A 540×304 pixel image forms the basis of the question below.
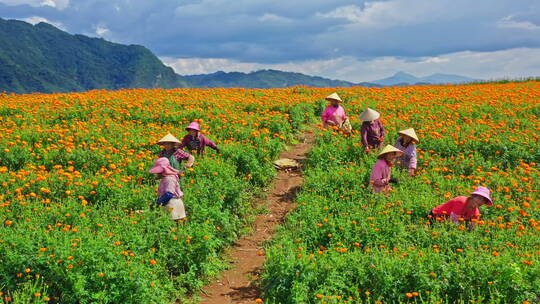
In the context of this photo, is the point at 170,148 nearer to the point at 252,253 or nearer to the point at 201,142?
the point at 201,142

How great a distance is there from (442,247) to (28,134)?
9.21 meters

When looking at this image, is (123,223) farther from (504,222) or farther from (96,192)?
(504,222)

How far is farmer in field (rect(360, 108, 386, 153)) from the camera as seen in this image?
9.51 m

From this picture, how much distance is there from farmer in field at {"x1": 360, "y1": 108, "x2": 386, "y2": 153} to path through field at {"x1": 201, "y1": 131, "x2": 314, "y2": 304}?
1837mm

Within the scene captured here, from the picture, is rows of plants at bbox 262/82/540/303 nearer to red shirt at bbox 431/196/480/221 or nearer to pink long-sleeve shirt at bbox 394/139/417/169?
red shirt at bbox 431/196/480/221

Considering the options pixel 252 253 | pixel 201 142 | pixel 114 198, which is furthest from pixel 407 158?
pixel 114 198

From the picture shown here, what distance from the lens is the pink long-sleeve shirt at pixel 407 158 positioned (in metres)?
8.41

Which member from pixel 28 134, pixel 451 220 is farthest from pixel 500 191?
pixel 28 134

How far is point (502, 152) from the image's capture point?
9.28 metres

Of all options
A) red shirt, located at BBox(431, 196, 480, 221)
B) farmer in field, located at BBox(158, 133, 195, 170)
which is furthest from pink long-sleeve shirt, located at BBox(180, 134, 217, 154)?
red shirt, located at BBox(431, 196, 480, 221)

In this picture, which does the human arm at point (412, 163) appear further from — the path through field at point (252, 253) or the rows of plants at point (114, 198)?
the rows of plants at point (114, 198)

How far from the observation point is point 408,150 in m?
8.55

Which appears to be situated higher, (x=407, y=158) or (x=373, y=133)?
(x=373, y=133)

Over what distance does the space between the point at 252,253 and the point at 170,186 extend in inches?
70.2
